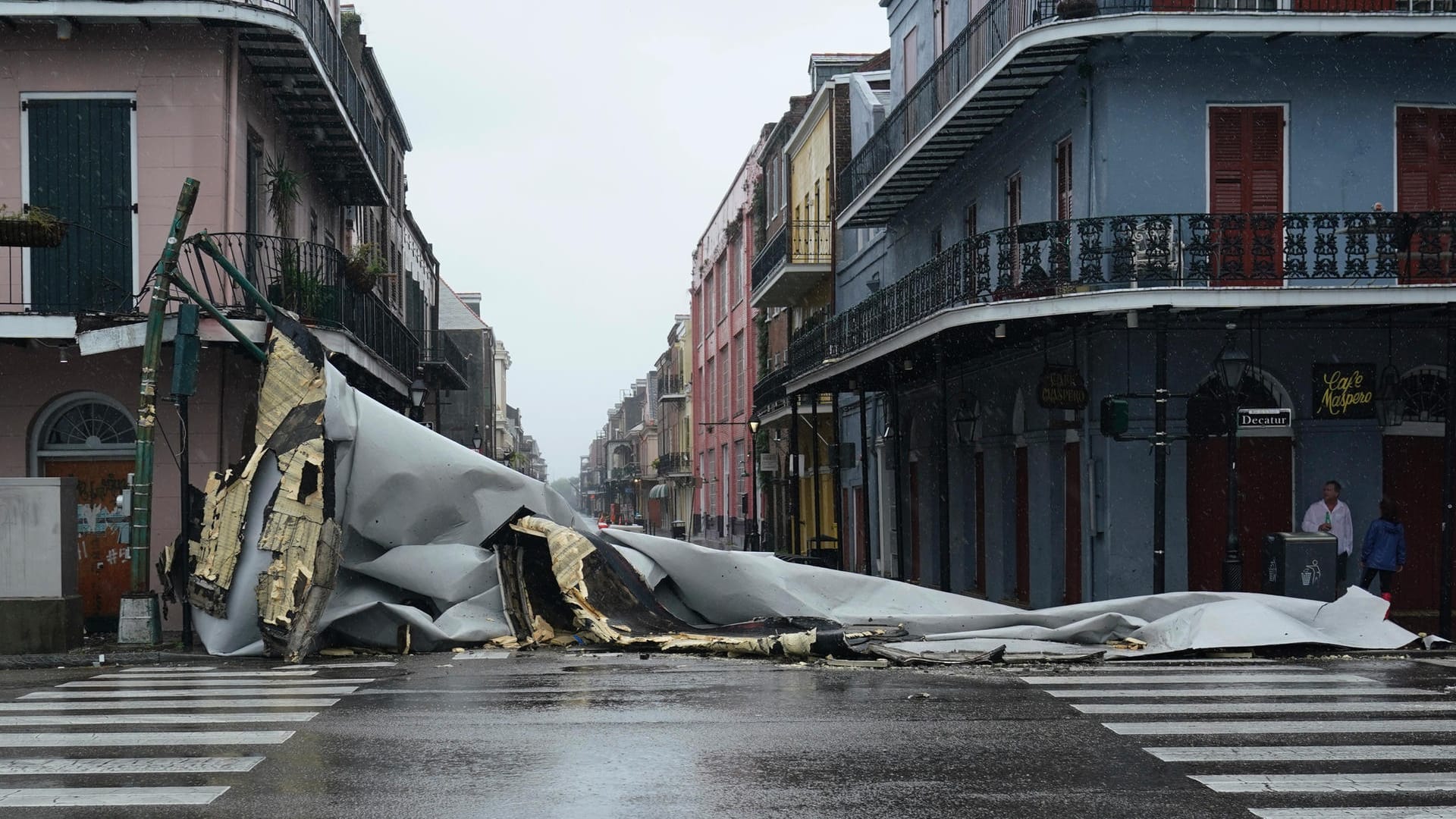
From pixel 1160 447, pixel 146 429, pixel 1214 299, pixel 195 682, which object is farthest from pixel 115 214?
pixel 1214 299

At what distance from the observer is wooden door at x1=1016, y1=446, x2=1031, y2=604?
2155 centimetres

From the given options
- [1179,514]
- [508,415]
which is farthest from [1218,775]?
[508,415]

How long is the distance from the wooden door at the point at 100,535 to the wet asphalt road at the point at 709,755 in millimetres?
6398

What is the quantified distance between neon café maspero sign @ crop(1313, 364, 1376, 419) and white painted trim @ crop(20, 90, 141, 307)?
14225 mm

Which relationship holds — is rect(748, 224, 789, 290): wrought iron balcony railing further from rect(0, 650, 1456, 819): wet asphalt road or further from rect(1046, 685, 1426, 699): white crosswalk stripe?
rect(1046, 685, 1426, 699): white crosswalk stripe

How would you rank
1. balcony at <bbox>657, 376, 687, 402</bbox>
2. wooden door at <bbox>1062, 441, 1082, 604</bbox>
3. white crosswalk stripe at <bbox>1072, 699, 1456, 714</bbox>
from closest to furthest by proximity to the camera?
white crosswalk stripe at <bbox>1072, 699, 1456, 714</bbox> < wooden door at <bbox>1062, 441, 1082, 604</bbox> < balcony at <bbox>657, 376, 687, 402</bbox>

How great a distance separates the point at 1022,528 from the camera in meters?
21.8

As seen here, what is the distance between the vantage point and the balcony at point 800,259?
34094mm

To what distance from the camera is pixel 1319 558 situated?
1452 cm

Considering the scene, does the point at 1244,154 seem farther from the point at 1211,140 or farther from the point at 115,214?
the point at 115,214

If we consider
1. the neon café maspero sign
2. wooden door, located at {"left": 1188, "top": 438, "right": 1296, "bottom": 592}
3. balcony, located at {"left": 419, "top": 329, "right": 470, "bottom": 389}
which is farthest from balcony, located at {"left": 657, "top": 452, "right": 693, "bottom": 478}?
the neon café maspero sign

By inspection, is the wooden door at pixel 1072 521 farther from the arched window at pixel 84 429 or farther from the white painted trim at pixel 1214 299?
the arched window at pixel 84 429

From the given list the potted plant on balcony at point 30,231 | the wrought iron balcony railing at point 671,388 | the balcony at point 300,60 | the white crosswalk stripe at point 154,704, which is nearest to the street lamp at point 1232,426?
the white crosswalk stripe at point 154,704

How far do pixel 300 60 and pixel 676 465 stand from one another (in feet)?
179
